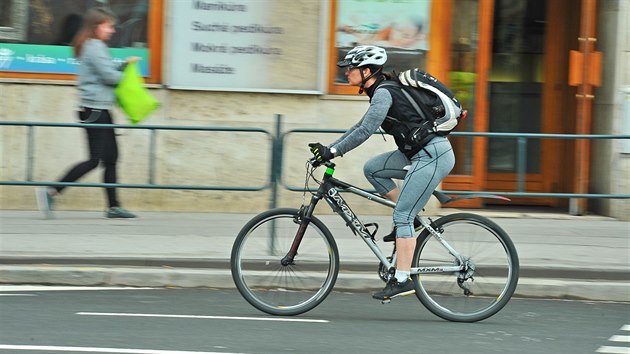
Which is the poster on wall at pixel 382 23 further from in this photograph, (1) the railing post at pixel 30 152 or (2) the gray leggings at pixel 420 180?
(2) the gray leggings at pixel 420 180

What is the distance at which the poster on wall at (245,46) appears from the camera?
11.2 meters

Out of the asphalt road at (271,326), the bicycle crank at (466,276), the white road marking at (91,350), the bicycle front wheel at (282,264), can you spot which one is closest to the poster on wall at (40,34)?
the asphalt road at (271,326)

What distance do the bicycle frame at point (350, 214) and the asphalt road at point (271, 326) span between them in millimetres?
367

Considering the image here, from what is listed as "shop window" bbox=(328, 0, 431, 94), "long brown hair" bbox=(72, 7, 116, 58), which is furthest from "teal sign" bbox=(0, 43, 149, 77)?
"shop window" bbox=(328, 0, 431, 94)

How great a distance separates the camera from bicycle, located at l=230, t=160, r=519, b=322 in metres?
6.94

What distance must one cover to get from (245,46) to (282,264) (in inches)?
184

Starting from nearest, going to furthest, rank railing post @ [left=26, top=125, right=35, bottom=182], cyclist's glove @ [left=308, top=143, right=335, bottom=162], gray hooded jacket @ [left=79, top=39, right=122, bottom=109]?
cyclist's glove @ [left=308, top=143, right=335, bottom=162], railing post @ [left=26, top=125, right=35, bottom=182], gray hooded jacket @ [left=79, top=39, right=122, bottom=109]

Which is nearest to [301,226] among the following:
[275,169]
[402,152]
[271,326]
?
[271,326]

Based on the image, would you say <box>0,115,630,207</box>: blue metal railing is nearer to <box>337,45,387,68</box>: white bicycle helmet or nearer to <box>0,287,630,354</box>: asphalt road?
<box>0,287,630,354</box>: asphalt road

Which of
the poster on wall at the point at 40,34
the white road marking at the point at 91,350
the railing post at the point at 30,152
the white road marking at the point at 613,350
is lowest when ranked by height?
the white road marking at the point at 91,350

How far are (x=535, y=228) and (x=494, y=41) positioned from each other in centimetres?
270

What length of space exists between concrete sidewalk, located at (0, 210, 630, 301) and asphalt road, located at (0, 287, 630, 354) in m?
0.18

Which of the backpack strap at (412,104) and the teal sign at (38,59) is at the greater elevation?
the teal sign at (38,59)

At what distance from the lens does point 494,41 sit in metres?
12.3
